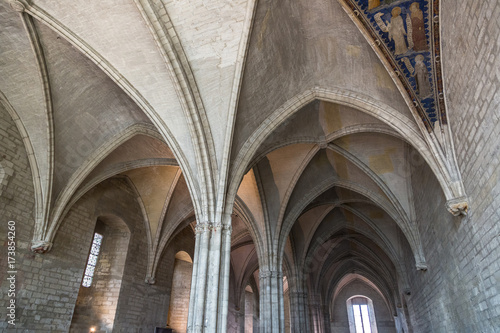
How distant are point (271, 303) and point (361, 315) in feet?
70.8

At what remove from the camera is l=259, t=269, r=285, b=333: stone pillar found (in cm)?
1236

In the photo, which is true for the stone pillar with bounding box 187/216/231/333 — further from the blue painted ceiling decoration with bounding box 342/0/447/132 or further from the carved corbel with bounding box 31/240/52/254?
the blue painted ceiling decoration with bounding box 342/0/447/132

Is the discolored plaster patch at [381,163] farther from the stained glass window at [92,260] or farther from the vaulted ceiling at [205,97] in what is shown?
the stained glass window at [92,260]

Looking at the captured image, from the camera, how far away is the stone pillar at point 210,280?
779 cm

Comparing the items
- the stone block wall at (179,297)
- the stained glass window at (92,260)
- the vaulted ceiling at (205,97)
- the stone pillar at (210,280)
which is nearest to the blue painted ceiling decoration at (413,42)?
the vaulted ceiling at (205,97)

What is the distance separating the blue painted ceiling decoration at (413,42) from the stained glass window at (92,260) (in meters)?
11.7

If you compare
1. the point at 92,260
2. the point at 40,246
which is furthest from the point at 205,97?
the point at 92,260

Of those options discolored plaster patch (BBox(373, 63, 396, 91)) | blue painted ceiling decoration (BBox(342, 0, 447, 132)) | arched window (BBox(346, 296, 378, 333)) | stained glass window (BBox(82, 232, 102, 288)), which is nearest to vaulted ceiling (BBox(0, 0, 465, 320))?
discolored plaster patch (BBox(373, 63, 396, 91))

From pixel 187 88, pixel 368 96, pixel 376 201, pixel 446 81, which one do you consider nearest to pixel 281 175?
pixel 376 201

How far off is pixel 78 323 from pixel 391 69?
12518 millimetres

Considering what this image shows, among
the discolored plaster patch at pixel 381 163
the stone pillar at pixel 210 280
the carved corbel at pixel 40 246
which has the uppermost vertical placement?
the discolored plaster patch at pixel 381 163

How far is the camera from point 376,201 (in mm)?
13781

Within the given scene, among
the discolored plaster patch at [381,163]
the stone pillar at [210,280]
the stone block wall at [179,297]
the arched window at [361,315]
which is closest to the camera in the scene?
the stone pillar at [210,280]

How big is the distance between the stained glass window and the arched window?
24.6 meters
